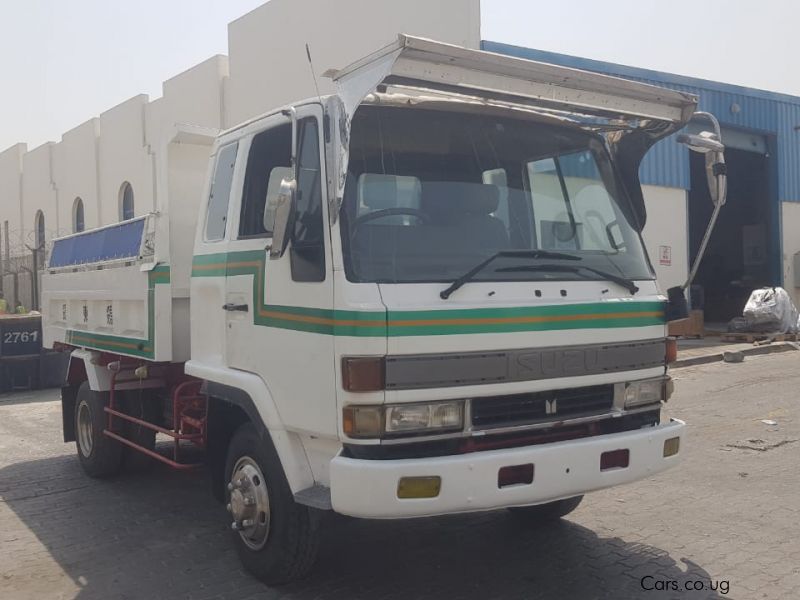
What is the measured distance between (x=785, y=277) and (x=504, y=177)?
17983mm

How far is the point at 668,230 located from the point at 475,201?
1405cm

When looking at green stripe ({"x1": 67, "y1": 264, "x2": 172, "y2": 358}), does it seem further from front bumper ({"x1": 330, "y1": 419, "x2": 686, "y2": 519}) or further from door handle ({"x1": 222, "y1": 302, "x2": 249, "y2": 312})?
front bumper ({"x1": 330, "y1": 419, "x2": 686, "y2": 519})

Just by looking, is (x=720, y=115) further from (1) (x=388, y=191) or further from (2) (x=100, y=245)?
(1) (x=388, y=191)

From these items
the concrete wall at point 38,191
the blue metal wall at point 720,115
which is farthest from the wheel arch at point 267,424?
the concrete wall at point 38,191

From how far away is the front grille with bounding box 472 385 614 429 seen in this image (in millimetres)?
3752

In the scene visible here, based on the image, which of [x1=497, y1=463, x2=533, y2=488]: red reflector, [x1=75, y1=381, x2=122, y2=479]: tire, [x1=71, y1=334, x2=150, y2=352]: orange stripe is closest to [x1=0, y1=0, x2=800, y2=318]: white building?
[x1=71, y1=334, x2=150, y2=352]: orange stripe

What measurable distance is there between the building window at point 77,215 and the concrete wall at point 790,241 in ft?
72.7

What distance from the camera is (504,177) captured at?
4.27m

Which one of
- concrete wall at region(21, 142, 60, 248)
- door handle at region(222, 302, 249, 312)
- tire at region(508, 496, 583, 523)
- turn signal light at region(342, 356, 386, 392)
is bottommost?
tire at region(508, 496, 583, 523)

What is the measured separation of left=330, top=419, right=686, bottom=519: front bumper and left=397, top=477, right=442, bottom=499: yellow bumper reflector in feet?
0.06

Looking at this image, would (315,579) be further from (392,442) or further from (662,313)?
(662,313)

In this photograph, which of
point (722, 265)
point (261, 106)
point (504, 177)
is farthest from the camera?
point (722, 265)

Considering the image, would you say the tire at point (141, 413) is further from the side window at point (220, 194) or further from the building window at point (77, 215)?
the building window at point (77, 215)

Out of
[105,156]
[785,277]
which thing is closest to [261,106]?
[105,156]
